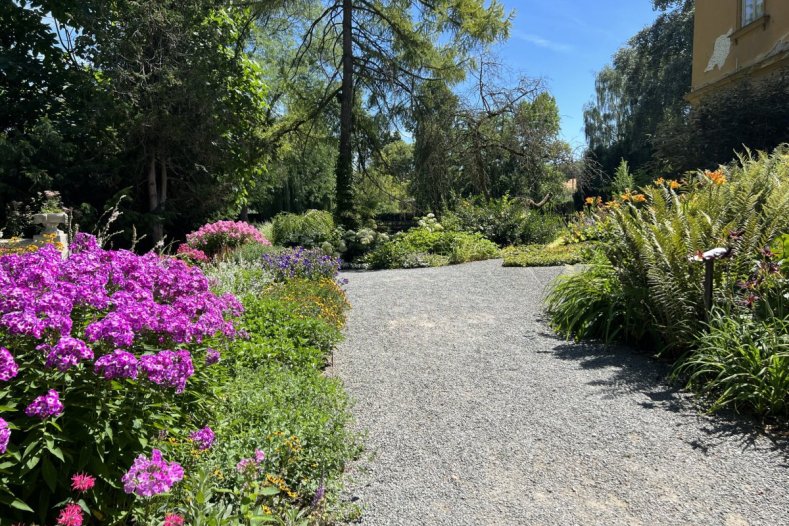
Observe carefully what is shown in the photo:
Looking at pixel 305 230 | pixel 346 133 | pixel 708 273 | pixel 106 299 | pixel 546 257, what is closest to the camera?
pixel 106 299

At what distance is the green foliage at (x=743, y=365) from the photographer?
298 cm

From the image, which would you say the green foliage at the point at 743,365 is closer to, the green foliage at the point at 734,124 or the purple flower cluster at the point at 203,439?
the purple flower cluster at the point at 203,439

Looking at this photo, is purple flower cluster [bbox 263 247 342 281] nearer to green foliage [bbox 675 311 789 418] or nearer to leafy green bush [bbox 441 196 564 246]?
green foliage [bbox 675 311 789 418]

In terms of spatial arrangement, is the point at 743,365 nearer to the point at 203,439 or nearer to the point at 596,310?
the point at 596,310

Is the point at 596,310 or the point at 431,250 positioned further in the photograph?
the point at 431,250

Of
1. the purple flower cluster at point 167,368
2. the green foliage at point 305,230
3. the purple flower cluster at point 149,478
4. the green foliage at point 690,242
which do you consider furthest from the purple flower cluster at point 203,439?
the green foliage at point 305,230

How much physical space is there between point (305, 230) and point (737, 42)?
36.9ft

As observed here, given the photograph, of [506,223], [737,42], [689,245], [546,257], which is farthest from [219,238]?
[737,42]

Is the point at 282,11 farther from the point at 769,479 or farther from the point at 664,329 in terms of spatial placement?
the point at 769,479

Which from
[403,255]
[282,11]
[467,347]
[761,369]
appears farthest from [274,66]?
[761,369]

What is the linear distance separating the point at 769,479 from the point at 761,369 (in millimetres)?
855

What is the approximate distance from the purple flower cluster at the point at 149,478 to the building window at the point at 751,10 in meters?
13.9

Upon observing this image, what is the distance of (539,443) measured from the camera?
2.85 meters

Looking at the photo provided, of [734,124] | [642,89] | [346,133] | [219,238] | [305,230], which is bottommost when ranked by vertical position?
[219,238]
